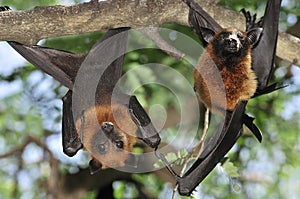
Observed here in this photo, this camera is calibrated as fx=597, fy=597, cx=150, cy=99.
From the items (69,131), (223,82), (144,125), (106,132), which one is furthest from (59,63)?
(223,82)

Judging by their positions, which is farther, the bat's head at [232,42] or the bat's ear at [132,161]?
the bat's ear at [132,161]

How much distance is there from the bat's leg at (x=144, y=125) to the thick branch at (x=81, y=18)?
68 cm

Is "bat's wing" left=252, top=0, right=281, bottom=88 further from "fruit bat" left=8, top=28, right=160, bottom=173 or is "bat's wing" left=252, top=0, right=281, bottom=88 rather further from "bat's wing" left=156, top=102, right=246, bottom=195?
"fruit bat" left=8, top=28, right=160, bottom=173

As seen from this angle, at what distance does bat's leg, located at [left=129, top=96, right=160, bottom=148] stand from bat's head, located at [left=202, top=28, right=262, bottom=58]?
74 centimetres

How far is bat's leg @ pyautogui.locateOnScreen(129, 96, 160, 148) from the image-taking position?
4.50m

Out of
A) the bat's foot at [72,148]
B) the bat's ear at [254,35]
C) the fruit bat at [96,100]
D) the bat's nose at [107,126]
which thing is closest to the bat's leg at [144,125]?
the fruit bat at [96,100]

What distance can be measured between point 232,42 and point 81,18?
3.67ft

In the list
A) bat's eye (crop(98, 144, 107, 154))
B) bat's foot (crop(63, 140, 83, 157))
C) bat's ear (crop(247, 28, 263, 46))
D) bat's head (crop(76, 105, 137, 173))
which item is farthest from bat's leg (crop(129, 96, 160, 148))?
bat's ear (crop(247, 28, 263, 46))

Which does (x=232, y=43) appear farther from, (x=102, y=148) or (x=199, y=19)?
(x=102, y=148)

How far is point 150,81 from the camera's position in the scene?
6449mm

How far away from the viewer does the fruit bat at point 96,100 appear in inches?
193

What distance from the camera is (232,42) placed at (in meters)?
4.41

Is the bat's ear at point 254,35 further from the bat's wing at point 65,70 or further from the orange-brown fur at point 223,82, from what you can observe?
the bat's wing at point 65,70

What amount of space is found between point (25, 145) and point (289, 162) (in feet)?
10.5
